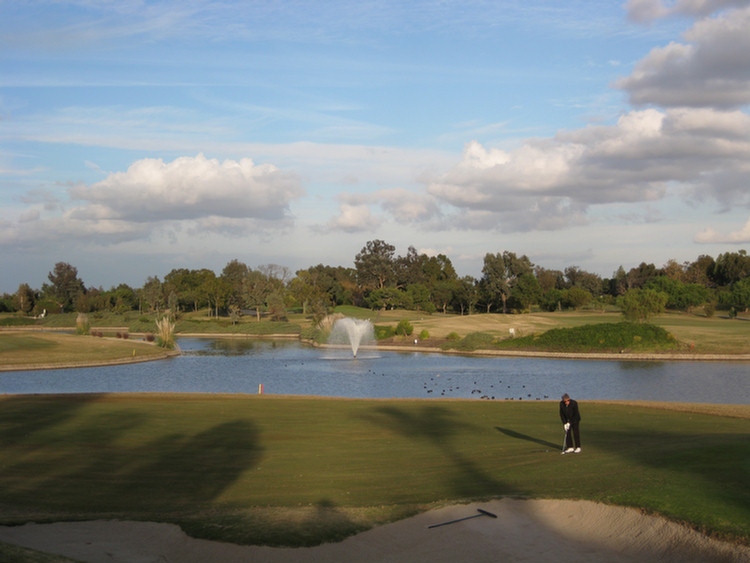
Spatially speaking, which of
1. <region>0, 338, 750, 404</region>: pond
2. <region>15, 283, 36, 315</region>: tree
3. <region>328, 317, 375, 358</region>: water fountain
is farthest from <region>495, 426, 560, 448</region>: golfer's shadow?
<region>15, 283, 36, 315</region>: tree

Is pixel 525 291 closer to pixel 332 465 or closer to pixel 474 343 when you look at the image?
pixel 474 343

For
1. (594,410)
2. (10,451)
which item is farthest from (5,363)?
(594,410)

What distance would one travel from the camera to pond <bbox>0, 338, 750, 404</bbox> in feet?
129

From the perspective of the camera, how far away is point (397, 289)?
14538cm

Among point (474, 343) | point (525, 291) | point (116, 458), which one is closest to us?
point (116, 458)

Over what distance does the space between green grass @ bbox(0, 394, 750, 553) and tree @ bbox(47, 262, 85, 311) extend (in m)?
140

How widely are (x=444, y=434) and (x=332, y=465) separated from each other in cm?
580

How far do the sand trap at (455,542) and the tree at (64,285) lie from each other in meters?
156

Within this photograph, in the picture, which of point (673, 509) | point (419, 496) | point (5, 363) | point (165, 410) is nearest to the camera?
point (673, 509)

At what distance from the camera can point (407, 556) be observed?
9695 millimetres

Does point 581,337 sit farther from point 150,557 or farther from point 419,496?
point 150,557

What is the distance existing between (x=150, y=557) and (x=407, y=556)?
3.78 metres

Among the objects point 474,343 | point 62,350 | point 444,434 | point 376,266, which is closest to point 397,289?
point 376,266

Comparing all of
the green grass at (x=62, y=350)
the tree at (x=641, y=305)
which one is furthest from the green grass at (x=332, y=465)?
the tree at (x=641, y=305)
